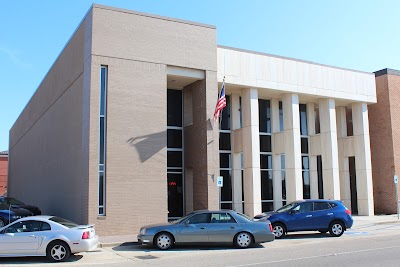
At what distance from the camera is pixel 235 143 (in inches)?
1030

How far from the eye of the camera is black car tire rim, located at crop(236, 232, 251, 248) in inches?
588

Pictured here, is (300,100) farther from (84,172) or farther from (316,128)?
(84,172)

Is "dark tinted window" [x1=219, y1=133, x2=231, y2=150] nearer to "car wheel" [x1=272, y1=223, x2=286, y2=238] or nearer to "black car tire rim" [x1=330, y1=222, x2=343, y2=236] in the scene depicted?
"car wheel" [x1=272, y1=223, x2=286, y2=238]

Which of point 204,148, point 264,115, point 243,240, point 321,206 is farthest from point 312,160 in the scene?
point 243,240

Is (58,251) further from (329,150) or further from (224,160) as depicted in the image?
(329,150)

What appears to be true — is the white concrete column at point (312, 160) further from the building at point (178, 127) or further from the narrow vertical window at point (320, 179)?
the narrow vertical window at point (320, 179)

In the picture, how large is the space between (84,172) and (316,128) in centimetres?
1779

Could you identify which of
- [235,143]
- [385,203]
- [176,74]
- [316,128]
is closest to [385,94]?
[316,128]

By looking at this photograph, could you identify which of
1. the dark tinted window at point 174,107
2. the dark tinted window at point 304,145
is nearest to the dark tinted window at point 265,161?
the dark tinted window at point 304,145

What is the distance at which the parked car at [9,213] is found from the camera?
20.8 m

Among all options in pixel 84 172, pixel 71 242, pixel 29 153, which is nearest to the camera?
pixel 71 242

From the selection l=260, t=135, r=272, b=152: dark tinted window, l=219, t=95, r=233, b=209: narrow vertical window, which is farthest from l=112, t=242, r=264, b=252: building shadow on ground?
l=260, t=135, r=272, b=152: dark tinted window

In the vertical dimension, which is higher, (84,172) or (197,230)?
(84,172)

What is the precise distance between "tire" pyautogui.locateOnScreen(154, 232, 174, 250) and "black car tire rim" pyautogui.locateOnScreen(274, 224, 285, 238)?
4.99 metres
